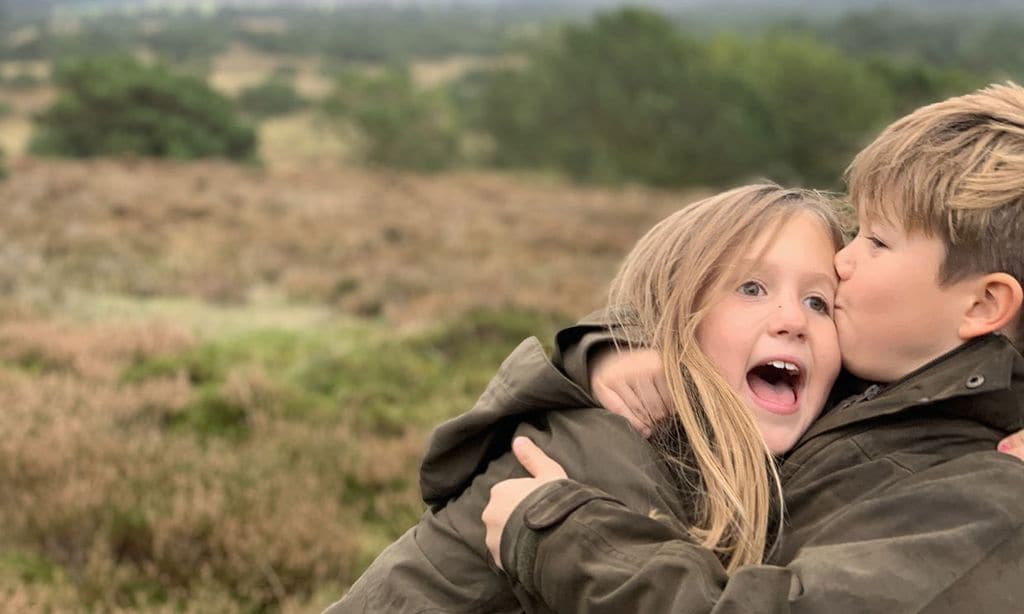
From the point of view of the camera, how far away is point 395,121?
3709 centimetres

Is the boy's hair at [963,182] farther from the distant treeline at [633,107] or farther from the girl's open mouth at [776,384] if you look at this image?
the distant treeline at [633,107]

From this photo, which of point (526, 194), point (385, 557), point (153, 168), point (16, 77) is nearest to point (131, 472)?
point (385, 557)

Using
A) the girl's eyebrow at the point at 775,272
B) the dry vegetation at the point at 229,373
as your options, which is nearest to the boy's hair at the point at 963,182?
the girl's eyebrow at the point at 775,272

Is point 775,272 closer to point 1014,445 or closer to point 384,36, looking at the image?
point 1014,445

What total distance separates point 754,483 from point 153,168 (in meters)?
20.4

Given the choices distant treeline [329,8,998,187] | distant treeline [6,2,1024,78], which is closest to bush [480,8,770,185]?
distant treeline [329,8,998,187]

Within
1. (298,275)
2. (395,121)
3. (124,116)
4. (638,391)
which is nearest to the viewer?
(638,391)

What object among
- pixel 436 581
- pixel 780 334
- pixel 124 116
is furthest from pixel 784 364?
pixel 124 116

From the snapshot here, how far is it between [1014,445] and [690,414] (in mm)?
493

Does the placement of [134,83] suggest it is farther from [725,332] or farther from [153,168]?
[725,332]

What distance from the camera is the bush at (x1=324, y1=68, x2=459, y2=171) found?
37.1 m

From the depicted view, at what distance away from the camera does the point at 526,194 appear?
22781 mm

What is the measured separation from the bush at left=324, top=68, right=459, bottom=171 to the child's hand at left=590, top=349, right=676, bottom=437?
3496 centimetres

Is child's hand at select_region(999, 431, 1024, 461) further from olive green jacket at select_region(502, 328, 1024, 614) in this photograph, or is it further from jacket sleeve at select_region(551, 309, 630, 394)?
jacket sleeve at select_region(551, 309, 630, 394)
